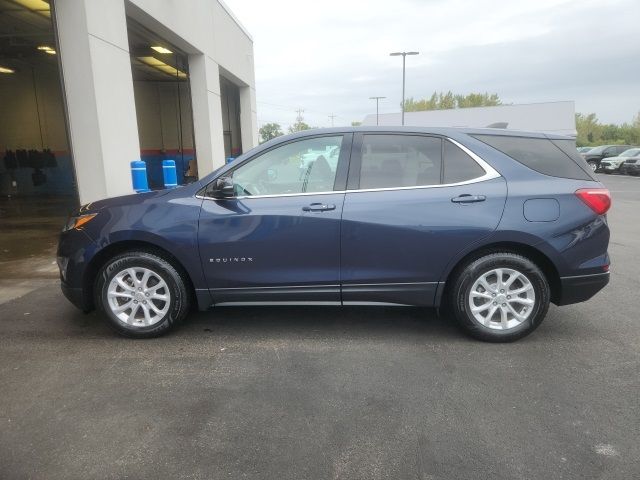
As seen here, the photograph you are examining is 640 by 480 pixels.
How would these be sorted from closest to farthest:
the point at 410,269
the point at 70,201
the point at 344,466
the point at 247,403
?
the point at 344,466
the point at 247,403
the point at 410,269
the point at 70,201

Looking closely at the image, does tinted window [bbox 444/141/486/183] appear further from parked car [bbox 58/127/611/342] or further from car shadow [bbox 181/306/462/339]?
car shadow [bbox 181/306/462/339]

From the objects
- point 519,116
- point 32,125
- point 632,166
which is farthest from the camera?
point 519,116

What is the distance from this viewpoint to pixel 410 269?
148 inches

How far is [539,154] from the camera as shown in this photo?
12.5ft

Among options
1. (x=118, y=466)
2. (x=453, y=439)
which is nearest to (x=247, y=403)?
(x=118, y=466)

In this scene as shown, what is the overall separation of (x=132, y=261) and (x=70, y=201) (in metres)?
12.4

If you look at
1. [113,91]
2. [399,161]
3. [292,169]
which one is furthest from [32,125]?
[399,161]

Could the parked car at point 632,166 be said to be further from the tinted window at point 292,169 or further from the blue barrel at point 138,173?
the tinted window at point 292,169

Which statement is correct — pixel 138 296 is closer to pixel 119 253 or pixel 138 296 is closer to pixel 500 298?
pixel 119 253

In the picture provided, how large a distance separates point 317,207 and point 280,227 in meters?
0.33

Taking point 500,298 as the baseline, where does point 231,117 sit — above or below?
above

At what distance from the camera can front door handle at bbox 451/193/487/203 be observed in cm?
366

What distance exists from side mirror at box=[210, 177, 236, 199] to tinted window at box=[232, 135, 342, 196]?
0.10 metres

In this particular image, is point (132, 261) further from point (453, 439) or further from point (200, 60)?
point (200, 60)
